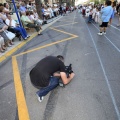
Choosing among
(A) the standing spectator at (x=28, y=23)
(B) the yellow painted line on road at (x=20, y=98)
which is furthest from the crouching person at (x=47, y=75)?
(A) the standing spectator at (x=28, y=23)

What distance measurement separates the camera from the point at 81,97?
11.9 ft

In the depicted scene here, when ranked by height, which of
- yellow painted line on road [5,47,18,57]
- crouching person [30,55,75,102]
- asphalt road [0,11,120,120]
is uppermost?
crouching person [30,55,75,102]

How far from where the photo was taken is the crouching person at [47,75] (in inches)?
143

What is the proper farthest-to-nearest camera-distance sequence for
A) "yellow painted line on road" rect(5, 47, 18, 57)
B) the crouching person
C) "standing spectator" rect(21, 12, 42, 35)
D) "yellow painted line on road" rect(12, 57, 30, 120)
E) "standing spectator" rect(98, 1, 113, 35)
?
"standing spectator" rect(21, 12, 42, 35) → "standing spectator" rect(98, 1, 113, 35) → "yellow painted line on road" rect(5, 47, 18, 57) → the crouching person → "yellow painted line on road" rect(12, 57, 30, 120)

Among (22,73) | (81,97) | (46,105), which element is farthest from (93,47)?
(46,105)

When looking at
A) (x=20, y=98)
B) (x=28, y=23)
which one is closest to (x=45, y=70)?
(x=20, y=98)

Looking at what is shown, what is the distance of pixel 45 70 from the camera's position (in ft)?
12.0

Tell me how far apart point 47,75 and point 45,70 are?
0.37 feet

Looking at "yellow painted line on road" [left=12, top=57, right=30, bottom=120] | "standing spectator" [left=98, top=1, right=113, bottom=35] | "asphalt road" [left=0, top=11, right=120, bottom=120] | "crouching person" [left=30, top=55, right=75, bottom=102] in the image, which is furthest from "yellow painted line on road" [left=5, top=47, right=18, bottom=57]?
"standing spectator" [left=98, top=1, right=113, bottom=35]

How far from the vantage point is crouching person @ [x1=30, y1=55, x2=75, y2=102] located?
3.63 meters

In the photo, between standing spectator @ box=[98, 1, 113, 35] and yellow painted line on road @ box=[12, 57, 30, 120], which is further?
standing spectator @ box=[98, 1, 113, 35]

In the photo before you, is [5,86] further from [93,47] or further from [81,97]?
[93,47]

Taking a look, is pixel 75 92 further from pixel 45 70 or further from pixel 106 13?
pixel 106 13

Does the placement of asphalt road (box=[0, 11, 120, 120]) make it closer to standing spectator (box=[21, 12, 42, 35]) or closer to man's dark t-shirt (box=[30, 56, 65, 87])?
man's dark t-shirt (box=[30, 56, 65, 87])
